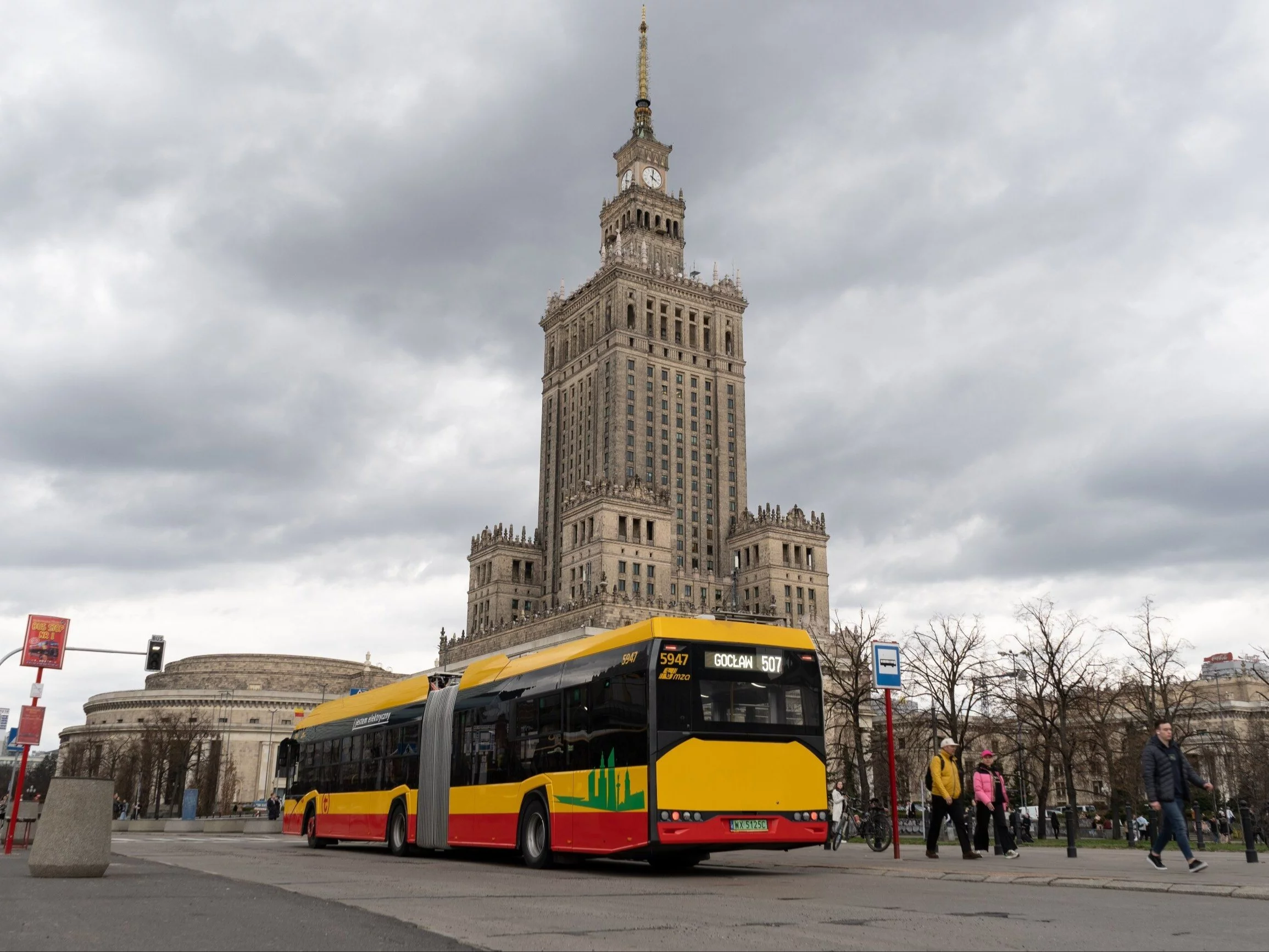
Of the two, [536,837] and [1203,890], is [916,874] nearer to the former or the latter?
[1203,890]

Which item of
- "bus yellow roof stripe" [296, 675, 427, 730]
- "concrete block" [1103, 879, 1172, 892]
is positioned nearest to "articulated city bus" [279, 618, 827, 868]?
"bus yellow roof stripe" [296, 675, 427, 730]

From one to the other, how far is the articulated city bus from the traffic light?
17454mm

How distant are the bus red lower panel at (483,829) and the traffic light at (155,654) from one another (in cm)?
1774

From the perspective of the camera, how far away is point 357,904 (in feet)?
38.1

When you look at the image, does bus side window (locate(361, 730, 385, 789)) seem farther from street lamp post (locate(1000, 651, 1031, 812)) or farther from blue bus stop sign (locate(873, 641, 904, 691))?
street lamp post (locate(1000, 651, 1031, 812))

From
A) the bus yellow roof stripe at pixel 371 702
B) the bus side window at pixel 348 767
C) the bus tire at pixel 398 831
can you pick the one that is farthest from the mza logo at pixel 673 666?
the bus side window at pixel 348 767

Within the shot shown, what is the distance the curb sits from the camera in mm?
12445

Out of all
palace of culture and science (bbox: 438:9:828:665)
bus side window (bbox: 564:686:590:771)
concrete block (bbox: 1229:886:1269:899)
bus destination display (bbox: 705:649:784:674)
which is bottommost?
concrete block (bbox: 1229:886:1269:899)

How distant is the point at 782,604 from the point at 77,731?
10699cm

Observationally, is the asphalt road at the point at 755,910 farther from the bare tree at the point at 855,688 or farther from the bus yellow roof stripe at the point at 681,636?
the bare tree at the point at 855,688

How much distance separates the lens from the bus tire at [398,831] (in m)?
24.0

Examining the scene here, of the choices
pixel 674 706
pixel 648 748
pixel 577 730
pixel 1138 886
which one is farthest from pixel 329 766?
pixel 1138 886

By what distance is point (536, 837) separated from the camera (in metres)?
19.2

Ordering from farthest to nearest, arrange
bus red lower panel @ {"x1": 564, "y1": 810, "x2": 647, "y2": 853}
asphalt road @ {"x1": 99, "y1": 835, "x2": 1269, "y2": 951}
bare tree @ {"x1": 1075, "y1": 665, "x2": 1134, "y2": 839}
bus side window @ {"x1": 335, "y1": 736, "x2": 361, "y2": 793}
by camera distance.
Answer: bare tree @ {"x1": 1075, "y1": 665, "x2": 1134, "y2": 839} → bus side window @ {"x1": 335, "y1": 736, "x2": 361, "y2": 793} → bus red lower panel @ {"x1": 564, "y1": 810, "x2": 647, "y2": 853} → asphalt road @ {"x1": 99, "y1": 835, "x2": 1269, "y2": 951}
